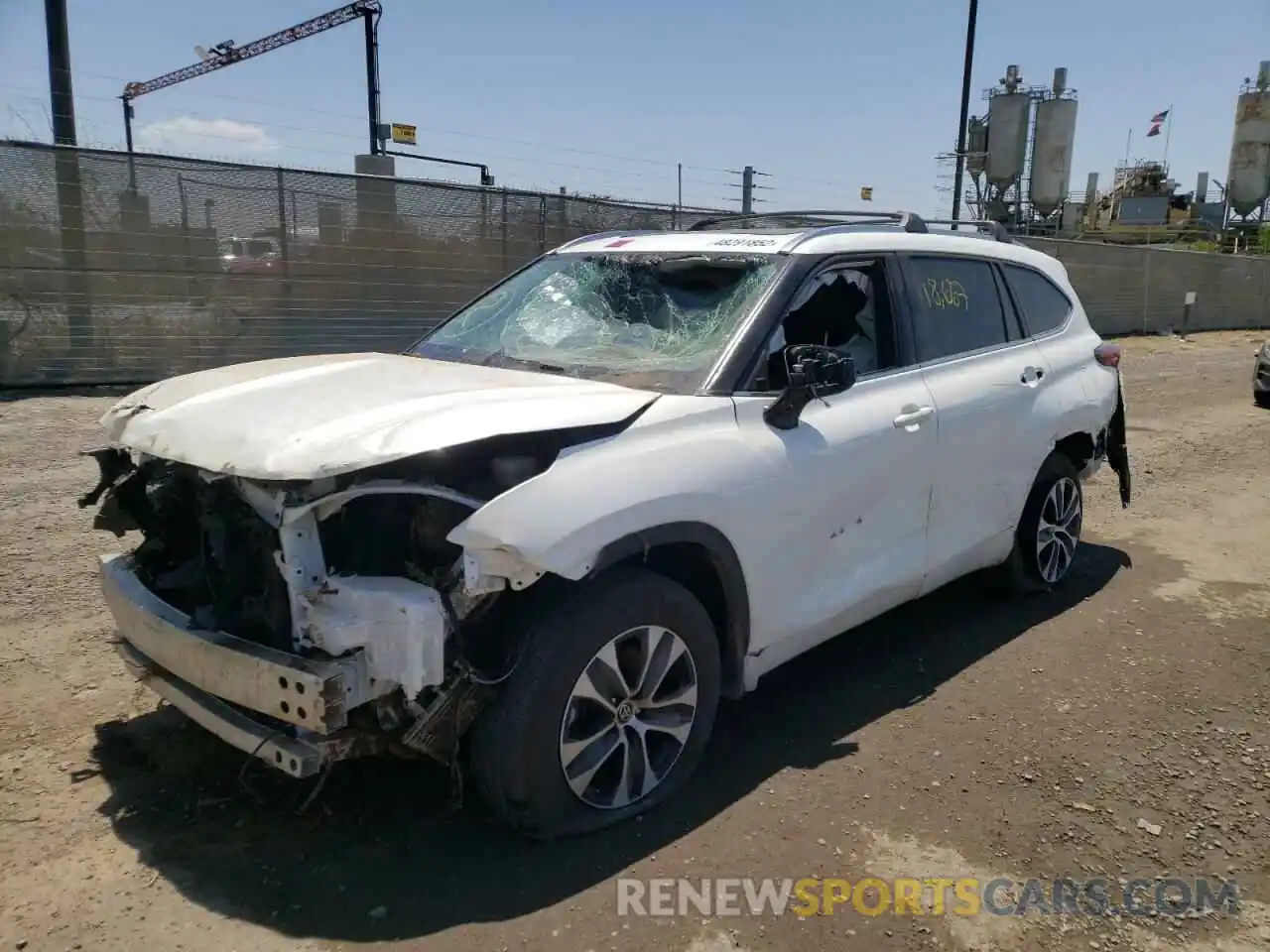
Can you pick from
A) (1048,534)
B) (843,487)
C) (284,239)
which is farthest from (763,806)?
(284,239)

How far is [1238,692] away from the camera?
4125mm

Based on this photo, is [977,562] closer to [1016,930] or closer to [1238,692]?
[1238,692]

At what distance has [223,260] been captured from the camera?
1083 centimetres

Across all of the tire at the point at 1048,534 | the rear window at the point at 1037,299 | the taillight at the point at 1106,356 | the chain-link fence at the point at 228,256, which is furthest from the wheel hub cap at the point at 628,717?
the chain-link fence at the point at 228,256

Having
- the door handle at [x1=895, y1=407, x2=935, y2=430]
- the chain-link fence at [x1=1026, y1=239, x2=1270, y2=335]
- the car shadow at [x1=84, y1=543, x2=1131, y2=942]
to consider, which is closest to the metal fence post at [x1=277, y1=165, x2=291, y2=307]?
the car shadow at [x1=84, y1=543, x2=1131, y2=942]

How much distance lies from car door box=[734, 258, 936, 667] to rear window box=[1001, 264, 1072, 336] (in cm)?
127

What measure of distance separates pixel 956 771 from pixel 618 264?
7.88ft

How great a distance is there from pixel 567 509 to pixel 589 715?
68 cm

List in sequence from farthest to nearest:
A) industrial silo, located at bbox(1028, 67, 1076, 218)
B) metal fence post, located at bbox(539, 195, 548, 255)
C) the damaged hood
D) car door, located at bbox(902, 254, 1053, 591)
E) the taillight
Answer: industrial silo, located at bbox(1028, 67, 1076, 218) → metal fence post, located at bbox(539, 195, 548, 255) → the taillight → car door, located at bbox(902, 254, 1053, 591) → the damaged hood

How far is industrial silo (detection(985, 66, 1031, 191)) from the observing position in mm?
50094

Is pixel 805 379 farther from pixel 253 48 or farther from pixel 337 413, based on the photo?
pixel 253 48

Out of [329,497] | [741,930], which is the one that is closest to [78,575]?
[329,497]

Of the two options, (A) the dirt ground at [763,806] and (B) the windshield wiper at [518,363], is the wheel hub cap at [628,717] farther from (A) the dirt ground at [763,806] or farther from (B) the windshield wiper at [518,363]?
(B) the windshield wiper at [518,363]

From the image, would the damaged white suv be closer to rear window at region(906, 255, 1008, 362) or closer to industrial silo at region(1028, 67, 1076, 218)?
rear window at region(906, 255, 1008, 362)
